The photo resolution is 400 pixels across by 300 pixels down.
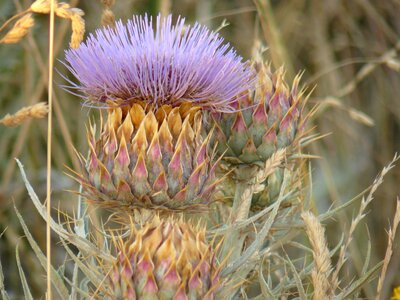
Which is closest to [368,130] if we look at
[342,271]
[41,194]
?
[342,271]

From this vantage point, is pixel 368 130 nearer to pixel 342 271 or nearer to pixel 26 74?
pixel 342 271

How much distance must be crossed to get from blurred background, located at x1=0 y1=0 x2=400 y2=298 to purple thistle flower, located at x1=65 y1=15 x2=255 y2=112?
160 cm

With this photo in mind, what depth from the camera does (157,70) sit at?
216 cm

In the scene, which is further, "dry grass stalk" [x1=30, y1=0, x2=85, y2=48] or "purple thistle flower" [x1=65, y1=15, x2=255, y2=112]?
"purple thistle flower" [x1=65, y1=15, x2=255, y2=112]

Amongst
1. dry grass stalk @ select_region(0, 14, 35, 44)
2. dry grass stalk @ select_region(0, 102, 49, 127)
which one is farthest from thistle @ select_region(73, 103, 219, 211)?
dry grass stalk @ select_region(0, 14, 35, 44)

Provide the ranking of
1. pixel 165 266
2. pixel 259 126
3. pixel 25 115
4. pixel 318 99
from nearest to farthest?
pixel 165 266
pixel 25 115
pixel 259 126
pixel 318 99

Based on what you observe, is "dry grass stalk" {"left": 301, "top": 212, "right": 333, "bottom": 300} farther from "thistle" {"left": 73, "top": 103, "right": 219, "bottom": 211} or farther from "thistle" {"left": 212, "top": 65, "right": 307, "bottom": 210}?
"thistle" {"left": 212, "top": 65, "right": 307, "bottom": 210}

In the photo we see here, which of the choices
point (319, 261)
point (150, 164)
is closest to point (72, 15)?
point (150, 164)

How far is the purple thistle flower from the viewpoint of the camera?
216cm

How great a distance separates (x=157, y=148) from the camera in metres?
2.14

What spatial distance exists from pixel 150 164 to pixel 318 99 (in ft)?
7.65

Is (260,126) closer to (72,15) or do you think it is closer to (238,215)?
(238,215)

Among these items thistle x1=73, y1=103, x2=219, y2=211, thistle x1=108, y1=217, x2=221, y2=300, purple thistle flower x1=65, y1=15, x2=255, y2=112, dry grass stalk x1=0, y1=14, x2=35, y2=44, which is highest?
dry grass stalk x1=0, y1=14, x2=35, y2=44

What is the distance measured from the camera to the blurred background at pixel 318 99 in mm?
3959
